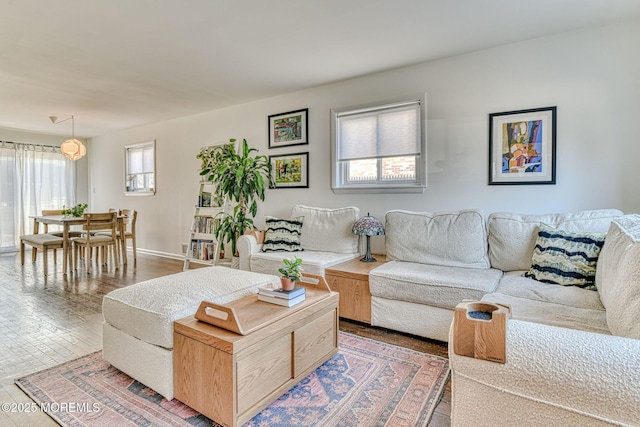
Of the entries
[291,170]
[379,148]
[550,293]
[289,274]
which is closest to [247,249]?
[291,170]

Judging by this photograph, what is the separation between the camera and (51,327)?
2676 millimetres

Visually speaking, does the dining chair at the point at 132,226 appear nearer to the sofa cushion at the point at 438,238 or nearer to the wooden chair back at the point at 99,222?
the wooden chair back at the point at 99,222

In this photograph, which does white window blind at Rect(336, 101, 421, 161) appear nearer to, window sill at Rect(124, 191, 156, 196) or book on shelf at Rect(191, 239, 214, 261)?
book on shelf at Rect(191, 239, 214, 261)

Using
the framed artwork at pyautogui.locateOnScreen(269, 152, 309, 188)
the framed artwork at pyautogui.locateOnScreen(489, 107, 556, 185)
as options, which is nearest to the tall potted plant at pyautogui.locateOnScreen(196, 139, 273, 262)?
the framed artwork at pyautogui.locateOnScreen(269, 152, 309, 188)

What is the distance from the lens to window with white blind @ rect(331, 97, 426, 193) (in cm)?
339

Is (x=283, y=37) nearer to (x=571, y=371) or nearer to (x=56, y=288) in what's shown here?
(x=571, y=371)

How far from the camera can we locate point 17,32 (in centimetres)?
260

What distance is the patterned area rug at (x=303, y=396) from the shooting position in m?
1.60

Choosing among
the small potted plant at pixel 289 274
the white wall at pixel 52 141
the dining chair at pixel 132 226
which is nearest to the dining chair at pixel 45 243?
the dining chair at pixel 132 226

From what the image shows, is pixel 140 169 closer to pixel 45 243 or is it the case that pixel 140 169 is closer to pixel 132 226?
pixel 132 226

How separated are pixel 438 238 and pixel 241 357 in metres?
2.03

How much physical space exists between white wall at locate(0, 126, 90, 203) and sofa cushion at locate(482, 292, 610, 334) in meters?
8.19

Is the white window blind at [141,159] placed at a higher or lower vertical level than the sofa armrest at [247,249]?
higher

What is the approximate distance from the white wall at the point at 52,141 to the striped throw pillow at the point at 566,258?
8.32 metres
